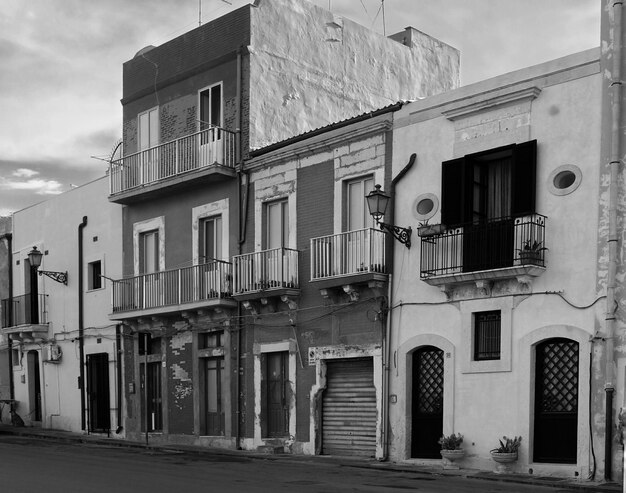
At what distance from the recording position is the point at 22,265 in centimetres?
3131

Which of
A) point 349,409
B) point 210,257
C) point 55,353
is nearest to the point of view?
point 349,409

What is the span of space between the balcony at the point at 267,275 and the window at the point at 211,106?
153 inches

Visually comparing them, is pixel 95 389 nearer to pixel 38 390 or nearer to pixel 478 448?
pixel 38 390

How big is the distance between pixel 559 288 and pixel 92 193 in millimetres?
16100

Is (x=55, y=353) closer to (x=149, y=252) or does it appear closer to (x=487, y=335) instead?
(x=149, y=252)

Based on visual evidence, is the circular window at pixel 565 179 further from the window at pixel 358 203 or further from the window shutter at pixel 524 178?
the window at pixel 358 203

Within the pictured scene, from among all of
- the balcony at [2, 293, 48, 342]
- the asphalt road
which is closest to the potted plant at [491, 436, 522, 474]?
the asphalt road

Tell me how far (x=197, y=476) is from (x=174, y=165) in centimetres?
1054

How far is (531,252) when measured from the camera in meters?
16.3

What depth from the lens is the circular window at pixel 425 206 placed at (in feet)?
60.8

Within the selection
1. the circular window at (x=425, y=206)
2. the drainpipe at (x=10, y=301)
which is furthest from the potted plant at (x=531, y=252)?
the drainpipe at (x=10, y=301)

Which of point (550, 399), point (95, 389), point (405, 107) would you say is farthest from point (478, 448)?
point (95, 389)

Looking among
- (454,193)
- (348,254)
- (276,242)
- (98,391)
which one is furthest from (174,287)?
(454,193)

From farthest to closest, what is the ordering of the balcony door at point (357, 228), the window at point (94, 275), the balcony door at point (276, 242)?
the window at point (94, 275) → the balcony door at point (276, 242) → the balcony door at point (357, 228)
